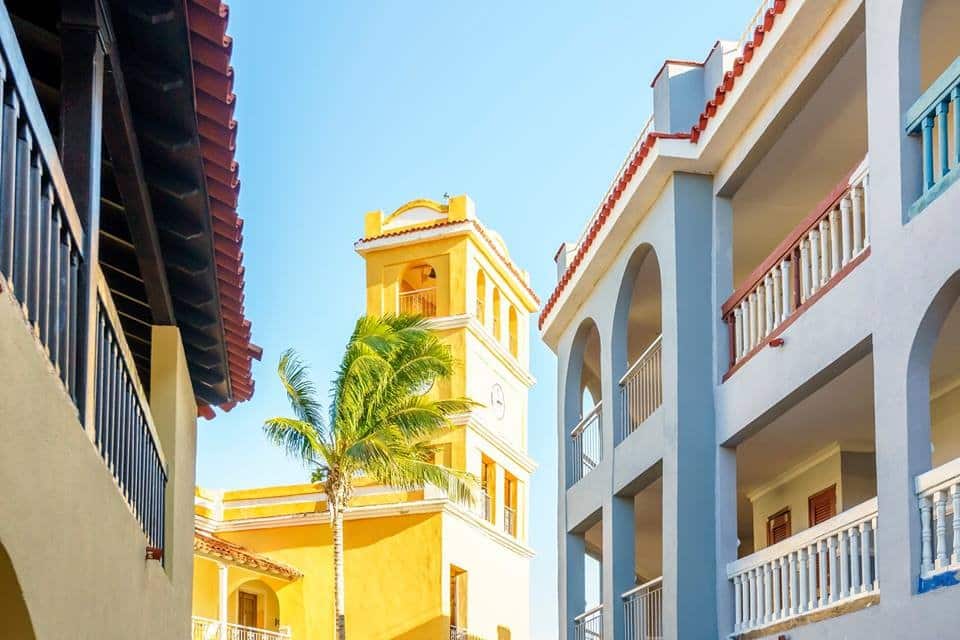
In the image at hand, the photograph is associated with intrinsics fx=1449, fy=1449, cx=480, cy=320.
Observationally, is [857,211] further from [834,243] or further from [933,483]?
[933,483]

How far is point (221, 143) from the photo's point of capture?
7.93 meters

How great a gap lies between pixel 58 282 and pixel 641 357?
1276cm

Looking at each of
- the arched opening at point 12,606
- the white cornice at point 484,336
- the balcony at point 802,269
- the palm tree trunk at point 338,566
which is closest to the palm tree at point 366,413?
the palm tree trunk at point 338,566

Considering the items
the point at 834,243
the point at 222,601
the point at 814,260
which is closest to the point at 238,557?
the point at 222,601

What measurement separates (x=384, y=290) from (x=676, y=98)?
28570 millimetres

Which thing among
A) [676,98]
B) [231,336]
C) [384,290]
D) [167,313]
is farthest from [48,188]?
[384,290]

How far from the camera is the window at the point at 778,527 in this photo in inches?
735

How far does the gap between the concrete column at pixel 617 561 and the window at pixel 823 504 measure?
2.28 metres

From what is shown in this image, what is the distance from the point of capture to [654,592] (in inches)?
667

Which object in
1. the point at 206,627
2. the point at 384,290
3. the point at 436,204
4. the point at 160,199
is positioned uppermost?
the point at 436,204

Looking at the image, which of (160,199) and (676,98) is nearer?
(160,199)

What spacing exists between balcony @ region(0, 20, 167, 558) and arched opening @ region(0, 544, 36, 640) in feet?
2.74

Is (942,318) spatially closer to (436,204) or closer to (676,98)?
(676,98)

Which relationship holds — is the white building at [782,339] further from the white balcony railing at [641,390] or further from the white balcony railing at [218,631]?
the white balcony railing at [218,631]
